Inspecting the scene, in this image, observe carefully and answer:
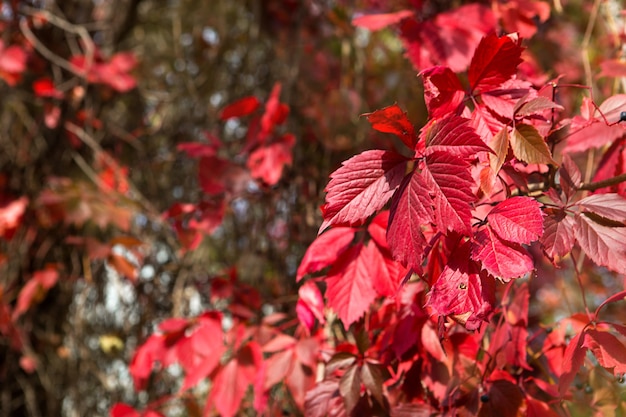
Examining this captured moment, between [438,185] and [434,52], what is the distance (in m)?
0.63

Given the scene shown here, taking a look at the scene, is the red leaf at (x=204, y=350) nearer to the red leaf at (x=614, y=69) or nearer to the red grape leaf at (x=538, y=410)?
the red grape leaf at (x=538, y=410)

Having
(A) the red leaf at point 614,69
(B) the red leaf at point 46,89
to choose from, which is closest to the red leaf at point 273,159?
(A) the red leaf at point 614,69

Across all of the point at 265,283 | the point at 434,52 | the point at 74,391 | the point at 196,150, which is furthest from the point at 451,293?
the point at 74,391

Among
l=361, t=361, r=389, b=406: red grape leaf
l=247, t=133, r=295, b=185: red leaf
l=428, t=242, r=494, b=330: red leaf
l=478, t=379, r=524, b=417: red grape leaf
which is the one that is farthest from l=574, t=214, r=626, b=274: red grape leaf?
l=247, t=133, r=295, b=185: red leaf

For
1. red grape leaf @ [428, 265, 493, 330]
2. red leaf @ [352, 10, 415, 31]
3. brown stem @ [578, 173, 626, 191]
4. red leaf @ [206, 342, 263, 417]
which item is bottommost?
red leaf @ [206, 342, 263, 417]

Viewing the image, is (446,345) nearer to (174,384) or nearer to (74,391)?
(174,384)

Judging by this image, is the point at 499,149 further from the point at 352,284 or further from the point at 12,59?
the point at 12,59

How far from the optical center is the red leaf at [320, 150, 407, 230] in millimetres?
646

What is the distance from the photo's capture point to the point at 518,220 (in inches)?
24.2

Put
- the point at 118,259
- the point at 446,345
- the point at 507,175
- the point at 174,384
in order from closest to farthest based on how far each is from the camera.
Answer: the point at 507,175
the point at 446,345
the point at 118,259
the point at 174,384

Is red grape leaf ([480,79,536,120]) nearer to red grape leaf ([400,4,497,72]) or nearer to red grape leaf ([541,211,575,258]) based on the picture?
red grape leaf ([541,211,575,258])

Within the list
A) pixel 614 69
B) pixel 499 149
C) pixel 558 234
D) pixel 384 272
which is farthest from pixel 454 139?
pixel 614 69

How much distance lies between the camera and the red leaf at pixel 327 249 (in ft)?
2.98

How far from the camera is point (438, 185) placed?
63 centimetres
